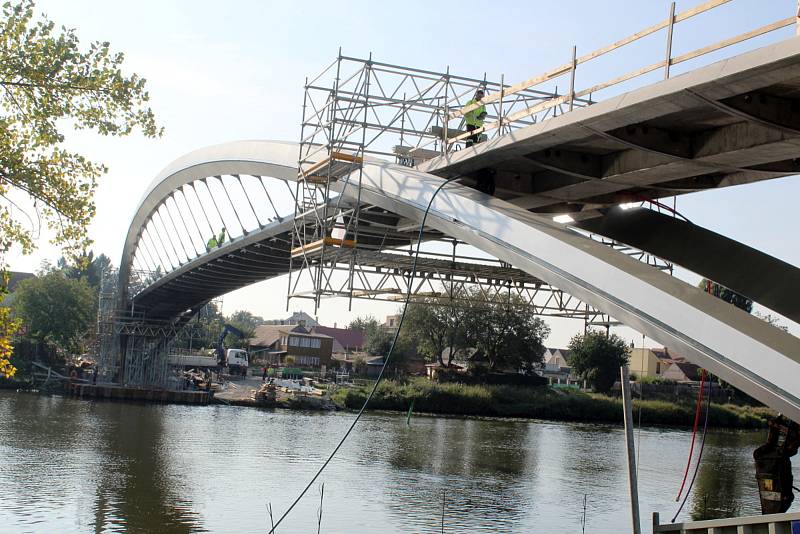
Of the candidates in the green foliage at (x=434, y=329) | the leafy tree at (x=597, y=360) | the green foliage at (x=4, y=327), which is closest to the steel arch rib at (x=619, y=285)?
the green foliage at (x=4, y=327)

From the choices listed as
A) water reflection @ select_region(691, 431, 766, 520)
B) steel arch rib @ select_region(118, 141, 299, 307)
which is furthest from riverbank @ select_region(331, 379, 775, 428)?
steel arch rib @ select_region(118, 141, 299, 307)

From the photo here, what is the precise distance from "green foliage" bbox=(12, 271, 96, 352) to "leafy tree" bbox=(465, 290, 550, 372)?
22.9 m

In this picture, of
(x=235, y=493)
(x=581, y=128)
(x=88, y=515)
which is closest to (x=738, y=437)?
(x=235, y=493)

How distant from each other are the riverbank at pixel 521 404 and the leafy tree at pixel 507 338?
3962mm

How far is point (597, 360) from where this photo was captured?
50.4 m

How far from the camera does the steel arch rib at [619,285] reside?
261 inches

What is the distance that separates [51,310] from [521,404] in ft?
87.6

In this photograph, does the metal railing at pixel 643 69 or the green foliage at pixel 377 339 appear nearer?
the metal railing at pixel 643 69

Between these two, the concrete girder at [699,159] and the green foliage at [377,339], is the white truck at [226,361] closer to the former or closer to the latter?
the green foliage at [377,339]

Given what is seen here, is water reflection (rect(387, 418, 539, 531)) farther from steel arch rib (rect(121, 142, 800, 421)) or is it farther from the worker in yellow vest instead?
the worker in yellow vest

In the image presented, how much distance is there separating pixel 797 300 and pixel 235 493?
1191cm

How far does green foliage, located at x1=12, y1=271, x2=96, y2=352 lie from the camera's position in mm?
48656

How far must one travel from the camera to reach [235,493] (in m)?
17.8

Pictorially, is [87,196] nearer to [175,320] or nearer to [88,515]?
[88,515]
